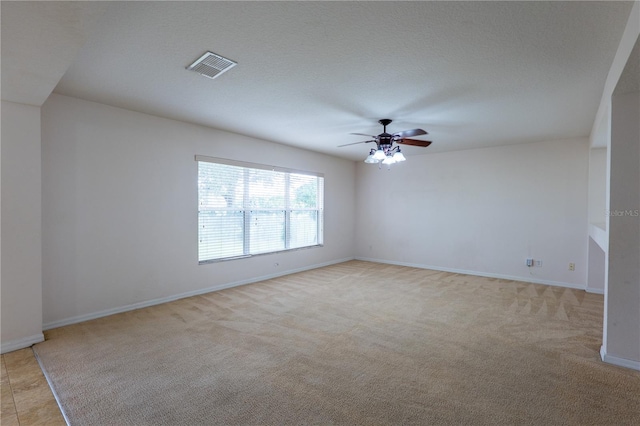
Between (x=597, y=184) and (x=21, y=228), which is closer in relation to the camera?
(x=21, y=228)

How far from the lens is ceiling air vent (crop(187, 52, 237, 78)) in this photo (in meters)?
2.48

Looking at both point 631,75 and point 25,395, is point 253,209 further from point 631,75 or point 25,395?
point 631,75

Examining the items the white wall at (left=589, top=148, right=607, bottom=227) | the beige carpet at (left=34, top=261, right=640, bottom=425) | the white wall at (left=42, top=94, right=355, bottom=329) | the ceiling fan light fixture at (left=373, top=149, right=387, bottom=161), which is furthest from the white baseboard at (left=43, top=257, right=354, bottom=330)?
the white wall at (left=589, top=148, right=607, bottom=227)

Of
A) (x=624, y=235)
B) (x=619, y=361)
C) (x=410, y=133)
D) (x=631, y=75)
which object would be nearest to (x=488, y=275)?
(x=619, y=361)

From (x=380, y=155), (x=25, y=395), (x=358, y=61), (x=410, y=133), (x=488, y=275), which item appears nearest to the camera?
(x=25, y=395)

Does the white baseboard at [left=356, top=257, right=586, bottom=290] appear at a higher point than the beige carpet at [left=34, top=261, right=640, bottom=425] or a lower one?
higher

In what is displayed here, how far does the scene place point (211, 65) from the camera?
2607 mm

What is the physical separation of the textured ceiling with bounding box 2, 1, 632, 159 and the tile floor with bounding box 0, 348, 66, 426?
2334mm

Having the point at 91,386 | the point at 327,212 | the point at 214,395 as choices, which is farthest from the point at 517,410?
the point at 327,212

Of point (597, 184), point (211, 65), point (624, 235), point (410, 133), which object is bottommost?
point (624, 235)

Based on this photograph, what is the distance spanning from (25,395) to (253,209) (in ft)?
11.8

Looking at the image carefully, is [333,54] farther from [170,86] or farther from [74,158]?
[74,158]

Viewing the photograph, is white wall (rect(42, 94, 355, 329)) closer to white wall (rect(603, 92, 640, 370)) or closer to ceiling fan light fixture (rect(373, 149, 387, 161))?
ceiling fan light fixture (rect(373, 149, 387, 161))

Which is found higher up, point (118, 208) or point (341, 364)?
point (118, 208)
